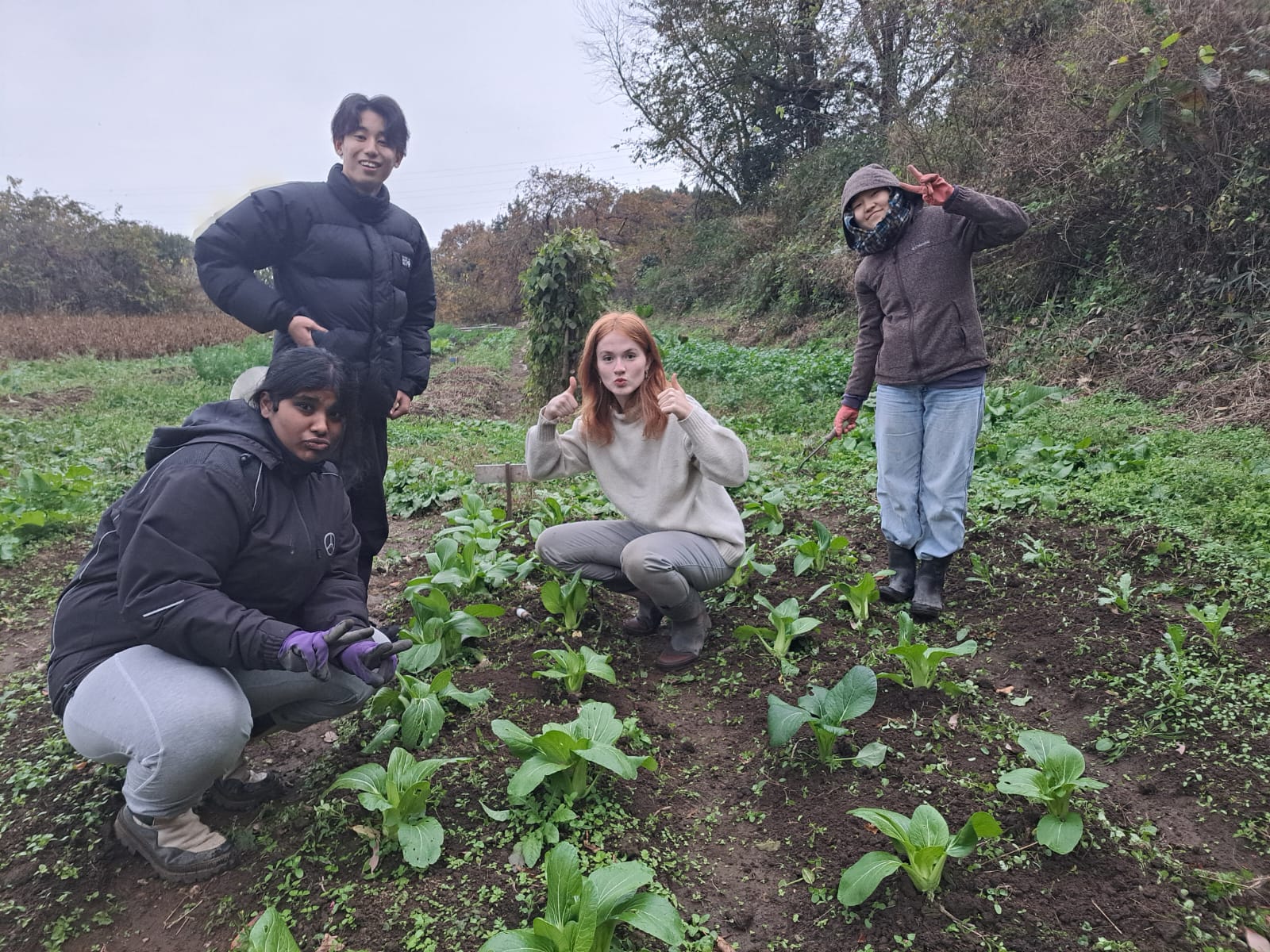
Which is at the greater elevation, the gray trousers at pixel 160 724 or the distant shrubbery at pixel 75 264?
the distant shrubbery at pixel 75 264

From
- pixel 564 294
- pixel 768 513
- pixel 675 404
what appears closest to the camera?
pixel 675 404

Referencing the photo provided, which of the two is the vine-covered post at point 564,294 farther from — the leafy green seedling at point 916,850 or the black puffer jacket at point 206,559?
the leafy green seedling at point 916,850

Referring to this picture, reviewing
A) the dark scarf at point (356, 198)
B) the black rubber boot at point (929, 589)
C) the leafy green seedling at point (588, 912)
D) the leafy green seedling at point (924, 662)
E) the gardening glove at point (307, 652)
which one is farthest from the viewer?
the black rubber boot at point (929, 589)

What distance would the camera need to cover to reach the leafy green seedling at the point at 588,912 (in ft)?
5.24

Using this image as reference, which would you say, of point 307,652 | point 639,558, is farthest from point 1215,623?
point 307,652

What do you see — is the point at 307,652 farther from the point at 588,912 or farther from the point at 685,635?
the point at 685,635

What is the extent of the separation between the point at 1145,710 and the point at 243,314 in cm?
345

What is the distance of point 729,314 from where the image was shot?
18.2 meters

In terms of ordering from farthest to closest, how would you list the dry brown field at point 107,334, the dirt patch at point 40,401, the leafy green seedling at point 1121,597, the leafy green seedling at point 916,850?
the dry brown field at point 107,334 → the dirt patch at point 40,401 → the leafy green seedling at point 1121,597 → the leafy green seedling at point 916,850

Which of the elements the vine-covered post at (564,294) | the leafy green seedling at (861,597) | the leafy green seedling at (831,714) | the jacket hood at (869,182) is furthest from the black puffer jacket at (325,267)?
the vine-covered post at (564,294)

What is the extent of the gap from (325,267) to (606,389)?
1.19 m

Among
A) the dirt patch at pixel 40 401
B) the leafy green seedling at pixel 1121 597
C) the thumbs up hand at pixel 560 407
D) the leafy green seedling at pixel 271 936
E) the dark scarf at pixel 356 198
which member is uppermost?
the dark scarf at pixel 356 198

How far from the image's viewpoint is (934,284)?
3227 millimetres

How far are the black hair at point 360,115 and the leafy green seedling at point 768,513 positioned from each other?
2544 millimetres
